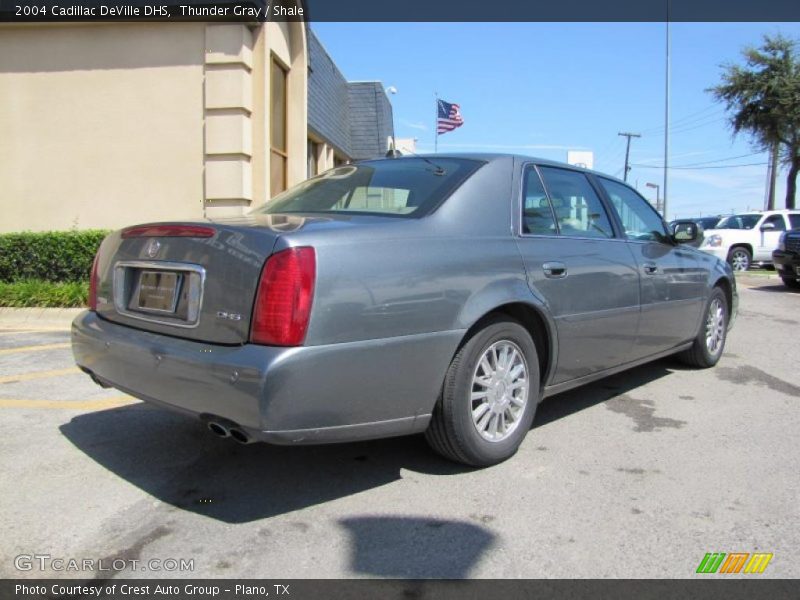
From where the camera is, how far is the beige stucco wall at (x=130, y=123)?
9320 millimetres

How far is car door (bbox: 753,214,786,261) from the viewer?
17.3m

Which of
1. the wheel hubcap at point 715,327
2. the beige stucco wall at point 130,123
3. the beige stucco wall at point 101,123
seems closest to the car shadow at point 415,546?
the wheel hubcap at point 715,327

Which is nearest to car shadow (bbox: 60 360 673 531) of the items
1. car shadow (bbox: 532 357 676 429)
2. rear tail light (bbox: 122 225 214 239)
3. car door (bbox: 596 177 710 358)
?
car shadow (bbox: 532 357 676 429)

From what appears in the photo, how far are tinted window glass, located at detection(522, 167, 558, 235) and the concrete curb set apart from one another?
6288mm

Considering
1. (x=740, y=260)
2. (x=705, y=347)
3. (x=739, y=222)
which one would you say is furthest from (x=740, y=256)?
(x=705, y=347)

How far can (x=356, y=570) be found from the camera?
238cm

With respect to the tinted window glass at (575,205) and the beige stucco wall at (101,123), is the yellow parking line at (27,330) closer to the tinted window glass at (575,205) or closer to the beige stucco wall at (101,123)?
the beige stucco wall at (101,123)

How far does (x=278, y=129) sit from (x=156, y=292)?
29.1 ft

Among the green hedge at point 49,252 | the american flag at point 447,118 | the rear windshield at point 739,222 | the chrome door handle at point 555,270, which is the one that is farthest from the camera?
the american flag at point 447,118

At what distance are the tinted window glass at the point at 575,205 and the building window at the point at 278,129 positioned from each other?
7.27 metres

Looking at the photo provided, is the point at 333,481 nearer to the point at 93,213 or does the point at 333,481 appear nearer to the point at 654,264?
the point at 654,264

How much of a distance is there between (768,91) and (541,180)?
2983cm

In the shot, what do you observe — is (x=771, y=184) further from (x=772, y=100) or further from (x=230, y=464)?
(x=230, y=464)

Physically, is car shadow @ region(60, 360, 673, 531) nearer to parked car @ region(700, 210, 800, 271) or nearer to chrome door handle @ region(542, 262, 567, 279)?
chrome door handle @ region(542, 262, 567, 279)
